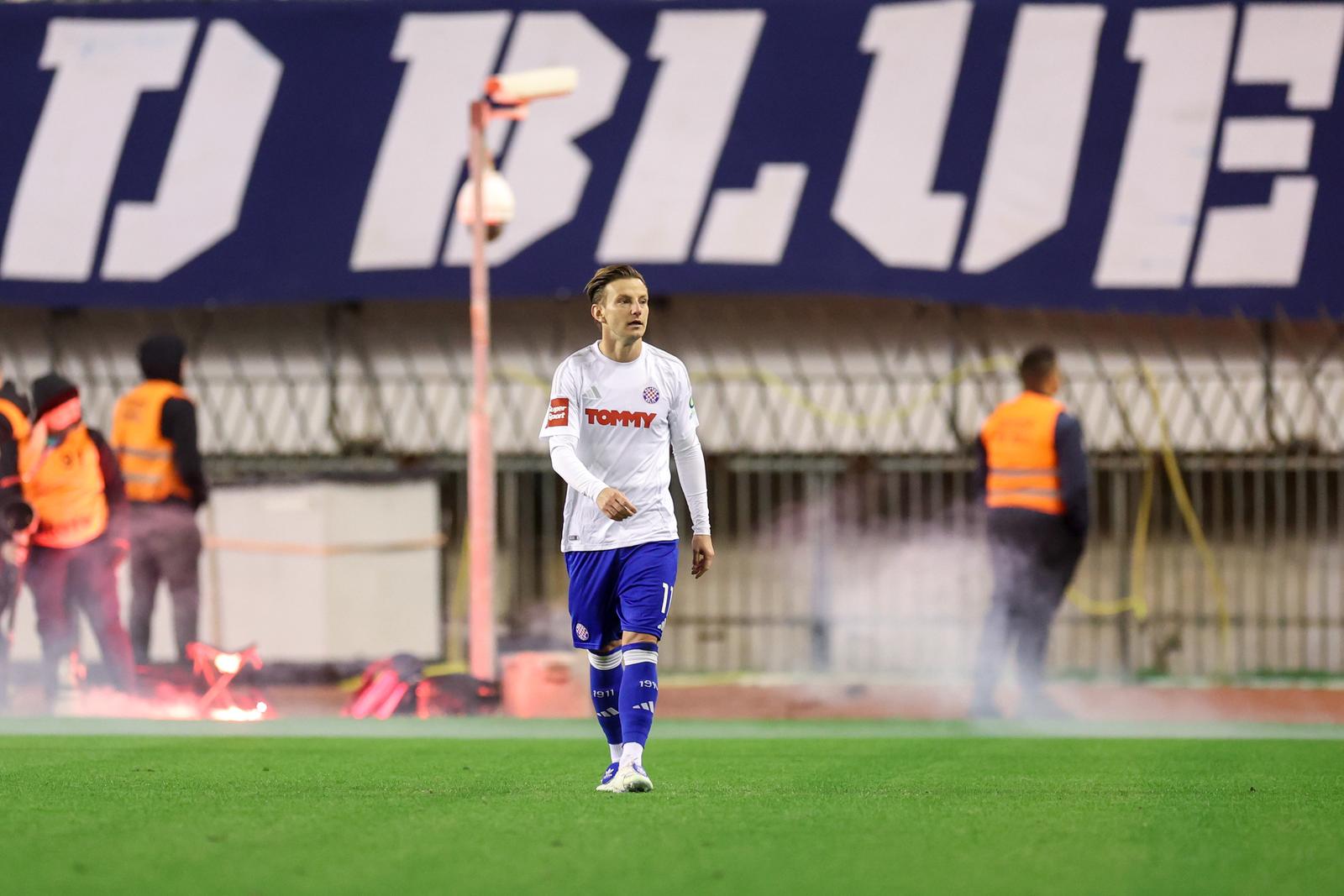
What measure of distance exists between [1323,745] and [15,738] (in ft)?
20.9

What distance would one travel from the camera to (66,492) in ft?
42.4

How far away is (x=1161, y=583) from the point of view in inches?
646

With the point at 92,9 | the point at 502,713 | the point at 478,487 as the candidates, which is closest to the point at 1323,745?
the point at 502,713

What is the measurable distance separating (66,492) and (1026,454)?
587 cm

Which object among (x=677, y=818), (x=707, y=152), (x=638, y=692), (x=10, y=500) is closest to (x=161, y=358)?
(x=10, y=500)

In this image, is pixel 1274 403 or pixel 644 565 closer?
pixel 644 565

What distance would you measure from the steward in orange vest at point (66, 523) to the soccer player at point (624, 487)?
245 inches

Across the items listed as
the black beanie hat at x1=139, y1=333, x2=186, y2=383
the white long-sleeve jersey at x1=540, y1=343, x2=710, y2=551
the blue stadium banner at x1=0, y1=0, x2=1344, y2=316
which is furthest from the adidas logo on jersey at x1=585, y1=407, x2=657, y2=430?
the blue stadium banner at x1=0, y1=0, x2=1344, y2=316

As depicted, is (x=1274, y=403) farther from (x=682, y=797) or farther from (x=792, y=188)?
(x=682, y=797)

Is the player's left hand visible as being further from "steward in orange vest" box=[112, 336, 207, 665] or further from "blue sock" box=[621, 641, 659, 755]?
"steward in orange vest" box=[112, 336, 207, 665]

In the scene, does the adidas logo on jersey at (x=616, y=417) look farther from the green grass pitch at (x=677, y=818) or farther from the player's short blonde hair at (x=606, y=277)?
the green grass pitch at (x=677, y=818)

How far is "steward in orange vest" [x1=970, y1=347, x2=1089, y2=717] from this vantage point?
40.9 feet

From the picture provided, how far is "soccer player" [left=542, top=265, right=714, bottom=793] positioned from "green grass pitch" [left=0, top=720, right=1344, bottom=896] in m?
0.48

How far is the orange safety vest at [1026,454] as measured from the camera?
12.5 meters
